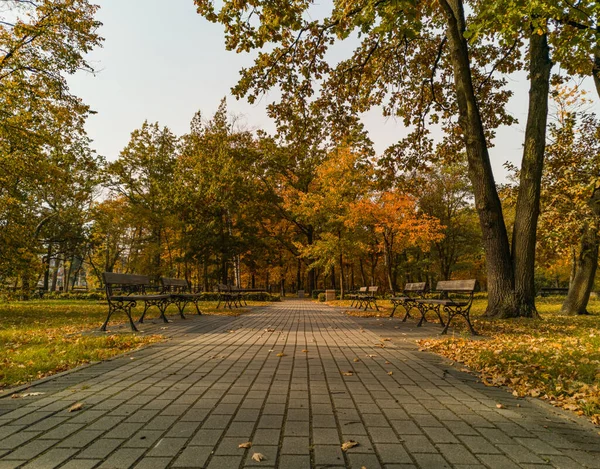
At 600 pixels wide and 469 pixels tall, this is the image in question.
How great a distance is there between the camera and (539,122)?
10.0 meters

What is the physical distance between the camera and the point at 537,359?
16.6ft

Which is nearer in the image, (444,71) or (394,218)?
(444,71)

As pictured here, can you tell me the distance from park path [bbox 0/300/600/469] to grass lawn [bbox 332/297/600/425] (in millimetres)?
319

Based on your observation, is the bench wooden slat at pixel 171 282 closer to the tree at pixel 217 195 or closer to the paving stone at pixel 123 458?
the paving stone at pixel 123 458

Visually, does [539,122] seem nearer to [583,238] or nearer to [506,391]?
[583,238]

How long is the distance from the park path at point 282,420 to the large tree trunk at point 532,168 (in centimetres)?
629

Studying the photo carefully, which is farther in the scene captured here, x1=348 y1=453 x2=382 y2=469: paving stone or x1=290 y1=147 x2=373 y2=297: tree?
x1=290 y1=147 x2=373 y2=297: tree

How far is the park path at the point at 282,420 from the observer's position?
224 cm

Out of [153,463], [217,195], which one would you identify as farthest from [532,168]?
[217,195]

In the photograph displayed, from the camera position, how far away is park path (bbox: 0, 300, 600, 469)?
224cm

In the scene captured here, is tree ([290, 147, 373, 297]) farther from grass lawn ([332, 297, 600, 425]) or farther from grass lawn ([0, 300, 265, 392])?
grass lawn ([0, 300, 265, 392])

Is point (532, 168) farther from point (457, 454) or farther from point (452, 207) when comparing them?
point (452, 207)

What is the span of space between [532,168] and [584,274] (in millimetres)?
5367

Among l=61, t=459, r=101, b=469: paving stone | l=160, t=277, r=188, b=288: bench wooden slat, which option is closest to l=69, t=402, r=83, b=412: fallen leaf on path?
l=61, t=459, r=101, b=469: paving stone
